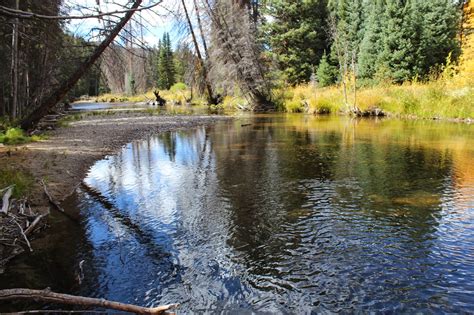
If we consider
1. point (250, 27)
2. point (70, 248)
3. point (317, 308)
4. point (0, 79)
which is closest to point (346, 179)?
point (317, 308)

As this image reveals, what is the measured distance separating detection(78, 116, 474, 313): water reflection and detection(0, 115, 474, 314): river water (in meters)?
0.02

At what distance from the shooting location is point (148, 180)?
8.95m

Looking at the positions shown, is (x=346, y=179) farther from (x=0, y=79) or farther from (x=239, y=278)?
(x=0, y=79)

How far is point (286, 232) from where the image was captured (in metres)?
5.59

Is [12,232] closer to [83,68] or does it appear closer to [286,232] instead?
[286,232]

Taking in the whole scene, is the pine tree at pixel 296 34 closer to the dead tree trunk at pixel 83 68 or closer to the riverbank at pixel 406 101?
the riverbank at pixel 406 101

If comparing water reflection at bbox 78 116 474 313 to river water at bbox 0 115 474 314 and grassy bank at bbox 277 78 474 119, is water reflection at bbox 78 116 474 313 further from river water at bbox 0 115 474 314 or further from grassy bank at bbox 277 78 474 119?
grassy bank at bbox 277 78 474 119

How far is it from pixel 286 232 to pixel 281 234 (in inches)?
4.1

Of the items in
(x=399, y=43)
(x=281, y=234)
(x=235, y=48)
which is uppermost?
(x=399, y=43)

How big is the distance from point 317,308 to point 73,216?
4.55 metres

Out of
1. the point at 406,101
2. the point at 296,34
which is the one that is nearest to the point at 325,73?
the point at 296,34

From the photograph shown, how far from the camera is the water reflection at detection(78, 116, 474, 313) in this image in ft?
13.3

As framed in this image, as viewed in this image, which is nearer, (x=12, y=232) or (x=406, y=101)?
(x=12, y=232)

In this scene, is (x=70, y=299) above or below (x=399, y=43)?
below
